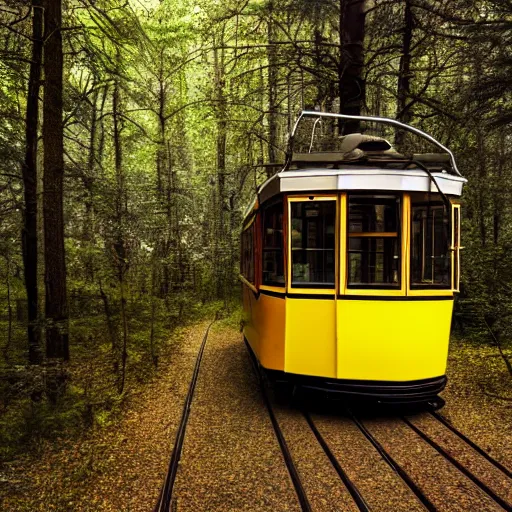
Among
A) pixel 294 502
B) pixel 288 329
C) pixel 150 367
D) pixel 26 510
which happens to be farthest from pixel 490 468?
pixel 150 367

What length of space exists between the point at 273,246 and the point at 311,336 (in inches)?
54.6

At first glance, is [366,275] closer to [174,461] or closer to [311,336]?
[311,336]

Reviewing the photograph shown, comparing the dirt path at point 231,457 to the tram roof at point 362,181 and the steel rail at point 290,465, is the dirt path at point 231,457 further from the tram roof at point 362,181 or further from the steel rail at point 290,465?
the tram roof at point 362,181

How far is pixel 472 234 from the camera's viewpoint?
34.6 feet

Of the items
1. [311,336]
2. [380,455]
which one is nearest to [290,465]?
[380,455]

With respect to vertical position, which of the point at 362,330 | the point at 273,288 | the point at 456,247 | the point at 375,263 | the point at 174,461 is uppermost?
the point at 456,247

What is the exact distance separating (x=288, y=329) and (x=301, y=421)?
→ 126 cm

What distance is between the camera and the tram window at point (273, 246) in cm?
632

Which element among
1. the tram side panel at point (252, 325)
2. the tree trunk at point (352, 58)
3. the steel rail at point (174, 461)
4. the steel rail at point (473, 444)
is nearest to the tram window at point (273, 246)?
the tram side panel at point (252, 325)

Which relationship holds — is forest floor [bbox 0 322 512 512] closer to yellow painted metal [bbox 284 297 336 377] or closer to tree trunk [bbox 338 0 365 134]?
yellow painted metal [bbox 284 297 336 377]

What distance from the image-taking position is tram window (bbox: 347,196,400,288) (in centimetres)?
584

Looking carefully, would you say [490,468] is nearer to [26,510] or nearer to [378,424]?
[378,424]

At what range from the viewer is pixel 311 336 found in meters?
5.95

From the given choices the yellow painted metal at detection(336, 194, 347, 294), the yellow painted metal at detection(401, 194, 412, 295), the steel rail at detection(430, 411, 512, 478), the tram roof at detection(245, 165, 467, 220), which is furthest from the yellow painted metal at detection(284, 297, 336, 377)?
the steel rail at detection(430, 411, 512, 478)
